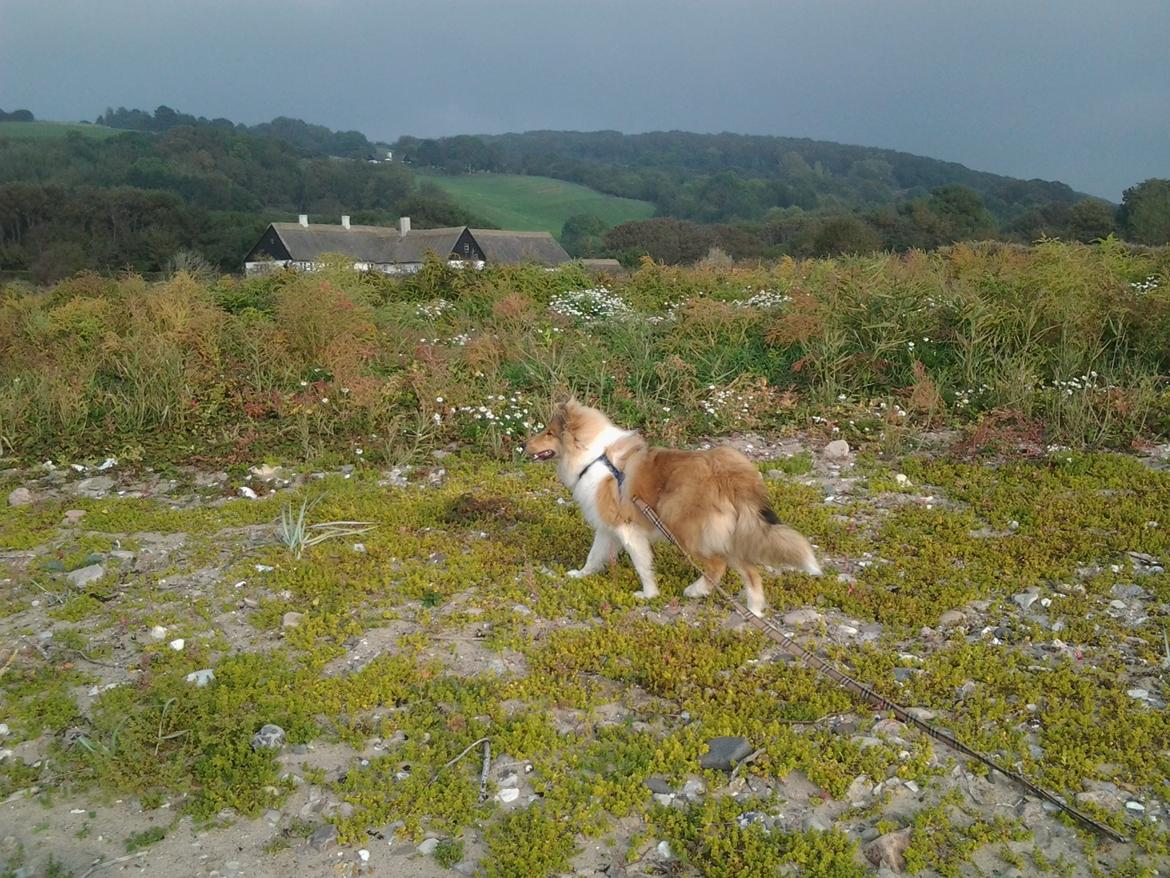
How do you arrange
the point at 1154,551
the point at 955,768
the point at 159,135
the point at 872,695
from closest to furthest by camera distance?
the point at 955,768 → the point at 872,695 → the point at 1154,551 → the point at 159,135

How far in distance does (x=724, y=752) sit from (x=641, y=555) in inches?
79.9

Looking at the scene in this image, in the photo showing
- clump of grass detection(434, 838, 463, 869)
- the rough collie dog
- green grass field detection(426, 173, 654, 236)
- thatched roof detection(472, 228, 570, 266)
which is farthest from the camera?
green grass field detection(426, 173, 654, 236)

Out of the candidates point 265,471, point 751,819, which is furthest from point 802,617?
point 265,471

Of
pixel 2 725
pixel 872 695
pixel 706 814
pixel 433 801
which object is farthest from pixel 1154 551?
pixel 2 725

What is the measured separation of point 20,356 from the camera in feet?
40.4

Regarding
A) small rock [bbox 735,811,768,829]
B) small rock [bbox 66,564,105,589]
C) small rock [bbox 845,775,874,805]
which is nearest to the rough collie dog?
small rock [bbox 845,775,874,805]

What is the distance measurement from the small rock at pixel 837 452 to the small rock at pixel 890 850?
6.22 metres

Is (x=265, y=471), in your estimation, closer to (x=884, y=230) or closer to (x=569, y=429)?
(x=569, y=429)

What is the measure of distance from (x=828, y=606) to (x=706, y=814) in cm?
260

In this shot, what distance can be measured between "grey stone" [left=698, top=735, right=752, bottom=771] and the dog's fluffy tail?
52.1 inches

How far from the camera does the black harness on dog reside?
6.36 m

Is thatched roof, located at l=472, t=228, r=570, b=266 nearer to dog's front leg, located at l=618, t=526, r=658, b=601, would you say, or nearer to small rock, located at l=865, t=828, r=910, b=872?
dog's front leg, located at l=618, t=526, r=658, b=601

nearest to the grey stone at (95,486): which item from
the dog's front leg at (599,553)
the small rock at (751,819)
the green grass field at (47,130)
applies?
the dog's front leg at (599,553)

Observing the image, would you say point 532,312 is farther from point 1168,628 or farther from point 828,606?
point 1168,628
